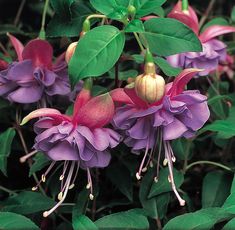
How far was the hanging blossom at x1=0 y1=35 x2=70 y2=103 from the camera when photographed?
0.95 meters

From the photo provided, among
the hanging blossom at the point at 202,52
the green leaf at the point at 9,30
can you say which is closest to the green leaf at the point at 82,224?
the hanging blossom at the point at 202,52

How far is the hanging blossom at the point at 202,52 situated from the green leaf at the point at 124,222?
33 centimetres

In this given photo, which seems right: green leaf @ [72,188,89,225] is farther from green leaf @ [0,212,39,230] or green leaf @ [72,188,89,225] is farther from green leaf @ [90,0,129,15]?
green leaf @ [90,0,129,15]

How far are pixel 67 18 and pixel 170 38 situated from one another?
223mm

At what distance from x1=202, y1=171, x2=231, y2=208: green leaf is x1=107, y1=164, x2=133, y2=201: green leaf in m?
0.15

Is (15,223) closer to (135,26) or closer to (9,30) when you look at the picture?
(135,26)

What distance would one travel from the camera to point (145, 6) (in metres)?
0.88

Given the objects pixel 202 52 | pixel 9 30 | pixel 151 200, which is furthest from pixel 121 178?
pixel 9 30

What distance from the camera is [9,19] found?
5.50ft

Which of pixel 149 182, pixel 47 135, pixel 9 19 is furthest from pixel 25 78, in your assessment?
pixel 9 19

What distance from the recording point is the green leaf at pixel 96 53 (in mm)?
775

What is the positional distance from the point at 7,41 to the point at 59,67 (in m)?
0.54

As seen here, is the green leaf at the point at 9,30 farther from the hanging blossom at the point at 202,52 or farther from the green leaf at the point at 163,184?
the green leaf at the point at 163,184

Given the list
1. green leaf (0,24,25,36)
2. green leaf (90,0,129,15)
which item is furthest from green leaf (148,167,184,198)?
green leaf (0,24,25,36)
